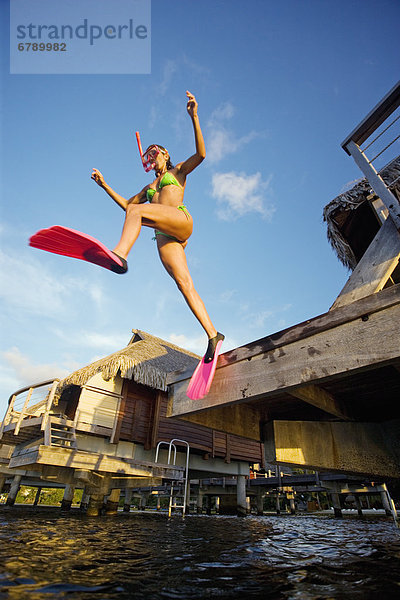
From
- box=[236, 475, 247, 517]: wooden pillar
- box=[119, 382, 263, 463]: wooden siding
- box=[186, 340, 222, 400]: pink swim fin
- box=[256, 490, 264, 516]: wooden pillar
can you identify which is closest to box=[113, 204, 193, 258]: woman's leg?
box=[186, 340, 222, 400]: pink swim fin

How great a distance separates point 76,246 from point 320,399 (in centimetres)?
273

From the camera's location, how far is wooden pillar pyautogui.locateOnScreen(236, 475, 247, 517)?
597 inches

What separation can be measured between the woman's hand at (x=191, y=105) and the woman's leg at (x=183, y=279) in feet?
4.02

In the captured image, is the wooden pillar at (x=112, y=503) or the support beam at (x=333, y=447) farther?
the wooden pillar at (x=112, y=503)

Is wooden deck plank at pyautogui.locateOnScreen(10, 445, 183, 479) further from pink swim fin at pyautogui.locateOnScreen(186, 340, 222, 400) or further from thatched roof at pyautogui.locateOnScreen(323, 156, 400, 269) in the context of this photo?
thatched roof at pyautogui.locateOnScreen(323, 156, 400, 269)

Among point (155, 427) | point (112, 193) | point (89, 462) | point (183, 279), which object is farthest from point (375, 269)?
point (155, 427)

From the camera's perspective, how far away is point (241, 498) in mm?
15562

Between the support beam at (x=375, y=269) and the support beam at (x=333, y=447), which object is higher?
the support beam at (x=375, y=269)

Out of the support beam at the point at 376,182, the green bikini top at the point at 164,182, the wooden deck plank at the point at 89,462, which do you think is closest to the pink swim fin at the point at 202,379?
the green bikini top at the point at 164,182

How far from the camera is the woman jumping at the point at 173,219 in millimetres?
2908

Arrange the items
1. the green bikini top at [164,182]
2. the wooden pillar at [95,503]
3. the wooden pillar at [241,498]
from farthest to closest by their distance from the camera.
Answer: the wooden pillar at [241,498]
the wooden pillar at [95,503]
the green bikini top at [164,182]

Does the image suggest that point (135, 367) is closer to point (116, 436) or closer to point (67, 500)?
point (116, 436)

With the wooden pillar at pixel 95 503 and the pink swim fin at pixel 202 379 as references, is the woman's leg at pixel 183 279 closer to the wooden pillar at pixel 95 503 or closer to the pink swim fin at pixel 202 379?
the pink swim fin at pixel 202 379

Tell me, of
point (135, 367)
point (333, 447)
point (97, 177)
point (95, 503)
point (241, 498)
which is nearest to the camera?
point (97, 177)
